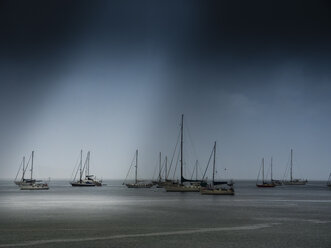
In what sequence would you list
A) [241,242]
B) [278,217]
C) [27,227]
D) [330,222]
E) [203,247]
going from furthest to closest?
[278,217] → [330,222] → [27,227] → [241,242] → [203,247]

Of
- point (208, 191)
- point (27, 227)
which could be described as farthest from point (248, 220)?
point (208, 191)

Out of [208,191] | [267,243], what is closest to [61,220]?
[267,243]

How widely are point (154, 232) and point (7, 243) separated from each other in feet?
52.8

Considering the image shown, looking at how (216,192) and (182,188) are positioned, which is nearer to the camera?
(216,192)

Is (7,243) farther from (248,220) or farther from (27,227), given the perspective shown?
(248,220)

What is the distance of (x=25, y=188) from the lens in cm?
19288

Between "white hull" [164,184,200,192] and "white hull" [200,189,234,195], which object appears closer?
"white hull" [200,189,234,195]

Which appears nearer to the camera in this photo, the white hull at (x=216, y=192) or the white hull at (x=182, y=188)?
the white hull at (x=216, y=192)

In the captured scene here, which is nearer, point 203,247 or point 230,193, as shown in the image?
point 203,247

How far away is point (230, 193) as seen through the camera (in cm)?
Result: 13688

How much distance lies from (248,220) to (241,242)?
20058mm

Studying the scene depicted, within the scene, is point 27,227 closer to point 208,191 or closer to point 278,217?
point 278,217

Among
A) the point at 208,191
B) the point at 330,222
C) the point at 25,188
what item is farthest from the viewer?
the point at 25,188

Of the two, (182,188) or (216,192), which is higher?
(182,188)
